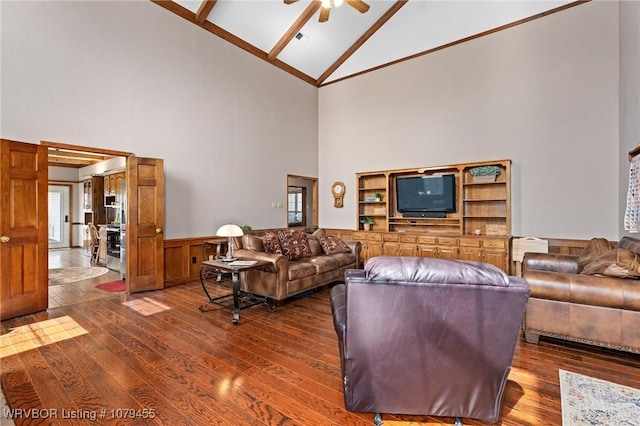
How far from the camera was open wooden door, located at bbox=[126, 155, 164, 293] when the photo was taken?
4.60 meters

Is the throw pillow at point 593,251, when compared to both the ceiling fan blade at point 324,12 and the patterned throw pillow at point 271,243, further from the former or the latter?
the ceiling fan blade at point 324,12

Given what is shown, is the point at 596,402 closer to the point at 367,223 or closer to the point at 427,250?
the point at 427,250

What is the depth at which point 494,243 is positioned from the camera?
5262mm

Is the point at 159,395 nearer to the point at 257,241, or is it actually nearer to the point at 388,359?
the point at 388,359

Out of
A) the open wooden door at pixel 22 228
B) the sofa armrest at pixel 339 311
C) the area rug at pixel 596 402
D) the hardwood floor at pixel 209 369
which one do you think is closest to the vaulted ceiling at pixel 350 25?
the open wooden door at pixel 22 228

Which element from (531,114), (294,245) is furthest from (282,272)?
(531,114)

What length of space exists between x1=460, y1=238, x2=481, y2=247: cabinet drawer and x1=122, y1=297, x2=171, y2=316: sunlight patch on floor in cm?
493

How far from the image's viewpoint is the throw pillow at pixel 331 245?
525 centimetres

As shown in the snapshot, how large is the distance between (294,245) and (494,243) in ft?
11.3

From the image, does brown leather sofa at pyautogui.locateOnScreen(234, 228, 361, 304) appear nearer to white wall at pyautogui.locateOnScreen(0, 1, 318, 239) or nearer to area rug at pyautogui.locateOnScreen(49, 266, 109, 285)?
white wall at pyautogui.locateOnScreen(0, 1, 318, 239)

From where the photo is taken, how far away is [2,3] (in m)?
3.61

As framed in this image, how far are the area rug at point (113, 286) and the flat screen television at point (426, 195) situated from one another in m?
5.41

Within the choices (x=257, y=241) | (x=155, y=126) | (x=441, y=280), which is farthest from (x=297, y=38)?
(x=441, y=280)

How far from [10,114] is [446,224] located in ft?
22.8
